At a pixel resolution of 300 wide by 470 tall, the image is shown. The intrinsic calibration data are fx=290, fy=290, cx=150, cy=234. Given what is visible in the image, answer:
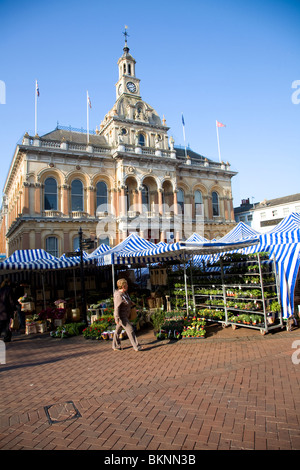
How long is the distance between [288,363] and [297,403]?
6.41 ft

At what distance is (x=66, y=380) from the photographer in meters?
6.21

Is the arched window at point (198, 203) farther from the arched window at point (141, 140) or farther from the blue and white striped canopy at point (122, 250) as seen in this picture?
the blue and white striped canopy at point (122, 250)

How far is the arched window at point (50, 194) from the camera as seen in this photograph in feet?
84.5

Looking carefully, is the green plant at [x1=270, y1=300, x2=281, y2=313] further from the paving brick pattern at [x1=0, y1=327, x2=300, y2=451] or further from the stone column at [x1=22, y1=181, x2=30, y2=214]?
the stone column at [x1=22, y1=181, x2=30, y2=214]

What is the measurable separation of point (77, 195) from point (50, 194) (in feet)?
7.97

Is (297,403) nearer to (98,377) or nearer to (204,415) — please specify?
(204,415)

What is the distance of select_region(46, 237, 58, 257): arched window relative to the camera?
25.3 meters

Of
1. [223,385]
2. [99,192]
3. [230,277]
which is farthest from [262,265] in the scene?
[99,192]

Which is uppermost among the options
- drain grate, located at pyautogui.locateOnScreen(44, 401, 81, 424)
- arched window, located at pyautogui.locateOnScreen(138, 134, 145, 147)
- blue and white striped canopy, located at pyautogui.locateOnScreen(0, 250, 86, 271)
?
arched window, located at pyautogui.locateOnScreen(138, 134, 145, 147)

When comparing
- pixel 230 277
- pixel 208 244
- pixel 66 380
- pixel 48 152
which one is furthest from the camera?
pixel 48 152

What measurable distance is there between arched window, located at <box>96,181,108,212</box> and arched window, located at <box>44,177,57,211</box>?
3.96m

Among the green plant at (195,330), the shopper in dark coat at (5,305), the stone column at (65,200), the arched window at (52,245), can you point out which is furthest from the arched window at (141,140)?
the green plant at (195,330)

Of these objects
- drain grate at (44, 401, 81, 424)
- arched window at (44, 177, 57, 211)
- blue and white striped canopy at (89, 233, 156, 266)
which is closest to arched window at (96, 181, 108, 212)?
arched window at (44, 177, 57, 211)

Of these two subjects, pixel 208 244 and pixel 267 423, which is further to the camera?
pixel 208 244
